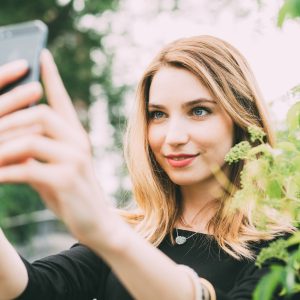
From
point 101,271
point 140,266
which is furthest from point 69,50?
point 140,266

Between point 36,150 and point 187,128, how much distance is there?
1.12m

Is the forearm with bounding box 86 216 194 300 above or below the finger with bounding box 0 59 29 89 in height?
below

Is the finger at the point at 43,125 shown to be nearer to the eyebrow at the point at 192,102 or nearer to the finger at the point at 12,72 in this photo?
the finger at the point at 12,72

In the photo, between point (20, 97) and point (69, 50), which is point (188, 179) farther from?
point (69, 50)

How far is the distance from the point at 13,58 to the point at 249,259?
1147mm

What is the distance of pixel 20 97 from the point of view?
1022 millimetres

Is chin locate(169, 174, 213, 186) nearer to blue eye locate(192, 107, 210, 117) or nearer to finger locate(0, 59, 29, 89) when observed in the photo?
blue eye locate(192, 107, 210, 117)

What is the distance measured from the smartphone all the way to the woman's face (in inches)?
36.1

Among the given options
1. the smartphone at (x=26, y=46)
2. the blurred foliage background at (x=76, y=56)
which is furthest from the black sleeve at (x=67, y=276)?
the blurred foliage background at (x=76, y=56)

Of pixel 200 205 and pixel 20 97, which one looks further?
pixel 200 205

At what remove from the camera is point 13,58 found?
1128 millimetres

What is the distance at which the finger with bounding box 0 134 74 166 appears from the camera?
0.97m

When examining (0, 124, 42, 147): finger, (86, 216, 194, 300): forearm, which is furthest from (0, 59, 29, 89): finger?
(86, 216, 194, 300): forearm

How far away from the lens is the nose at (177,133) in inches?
79.6
